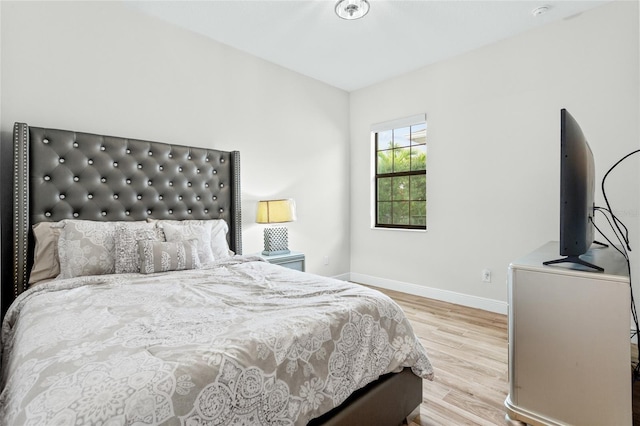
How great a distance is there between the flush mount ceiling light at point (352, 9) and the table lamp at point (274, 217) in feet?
5.53

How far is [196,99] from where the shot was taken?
288 centimetres

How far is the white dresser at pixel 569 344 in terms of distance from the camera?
137cm

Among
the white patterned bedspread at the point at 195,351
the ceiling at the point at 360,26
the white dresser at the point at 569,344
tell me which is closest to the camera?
the white patterned bedspread at the point at 195,351

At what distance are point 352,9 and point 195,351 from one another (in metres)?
2.56

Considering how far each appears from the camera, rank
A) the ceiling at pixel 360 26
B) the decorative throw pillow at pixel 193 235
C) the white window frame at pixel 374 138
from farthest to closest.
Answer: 1. the white window frame at pixel 374 138
2. the ceiling at pixel 360 26
3. the decorative throw pillow at pixel 193 235

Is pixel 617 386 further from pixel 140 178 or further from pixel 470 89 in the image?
pixel 140 178

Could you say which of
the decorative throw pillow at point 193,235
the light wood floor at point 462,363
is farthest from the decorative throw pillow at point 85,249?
the light wood floor at point 462,363

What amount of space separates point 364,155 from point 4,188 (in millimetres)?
3481

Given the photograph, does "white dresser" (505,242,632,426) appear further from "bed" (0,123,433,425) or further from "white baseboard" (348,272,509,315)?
"white baseboard" (348,272,509,315)

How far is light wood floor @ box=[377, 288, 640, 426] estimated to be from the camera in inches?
65.2

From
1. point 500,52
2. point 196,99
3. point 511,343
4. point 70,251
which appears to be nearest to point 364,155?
point 500,52

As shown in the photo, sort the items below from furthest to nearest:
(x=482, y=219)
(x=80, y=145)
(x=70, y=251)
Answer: (x=482, y=219), (x=80, y=145), (x=70, y=251)

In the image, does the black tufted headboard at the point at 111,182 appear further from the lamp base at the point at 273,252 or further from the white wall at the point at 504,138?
the white wall at the point at 504,138

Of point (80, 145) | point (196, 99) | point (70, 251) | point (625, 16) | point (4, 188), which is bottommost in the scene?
point (70, 251)
